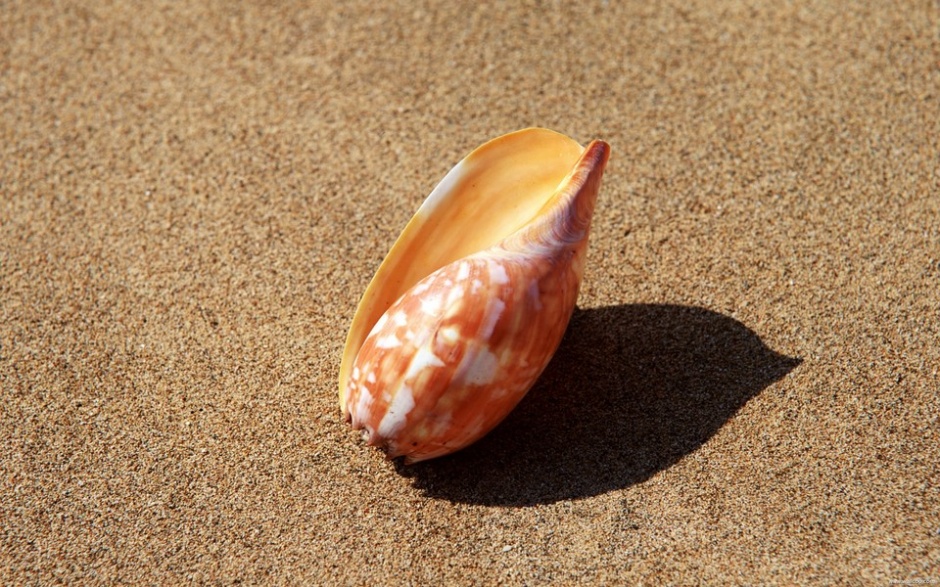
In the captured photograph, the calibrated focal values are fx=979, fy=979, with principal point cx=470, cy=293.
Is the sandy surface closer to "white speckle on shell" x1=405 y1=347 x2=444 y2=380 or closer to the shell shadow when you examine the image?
the shell shadow

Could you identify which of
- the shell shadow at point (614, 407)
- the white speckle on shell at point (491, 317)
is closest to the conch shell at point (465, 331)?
the white speckle on shell at point (491, 317)

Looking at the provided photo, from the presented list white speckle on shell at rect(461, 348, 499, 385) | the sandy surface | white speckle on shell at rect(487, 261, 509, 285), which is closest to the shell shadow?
the sandy surface

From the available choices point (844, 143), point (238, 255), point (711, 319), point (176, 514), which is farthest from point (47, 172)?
point (844, 143)

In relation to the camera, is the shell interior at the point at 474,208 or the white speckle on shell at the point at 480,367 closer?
the white speckle on shell at the point at 480,367

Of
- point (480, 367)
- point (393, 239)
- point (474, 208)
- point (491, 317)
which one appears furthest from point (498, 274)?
point (393, 239)

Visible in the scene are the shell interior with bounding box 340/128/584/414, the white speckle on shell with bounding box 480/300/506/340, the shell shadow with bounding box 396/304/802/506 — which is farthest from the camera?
the shell interior with bounding box 340/128/584/414

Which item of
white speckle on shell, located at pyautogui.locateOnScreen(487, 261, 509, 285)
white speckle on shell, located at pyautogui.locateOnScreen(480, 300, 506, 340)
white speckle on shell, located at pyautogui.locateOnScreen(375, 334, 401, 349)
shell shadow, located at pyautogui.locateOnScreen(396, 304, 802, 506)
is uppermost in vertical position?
white speckle on shell, located at pyautogui.locateOnScreen(487, 261, 509, 285)

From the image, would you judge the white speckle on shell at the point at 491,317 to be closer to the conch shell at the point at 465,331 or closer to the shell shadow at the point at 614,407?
the conch shell at the point at 465,331

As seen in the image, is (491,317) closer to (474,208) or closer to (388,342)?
(388,342)
